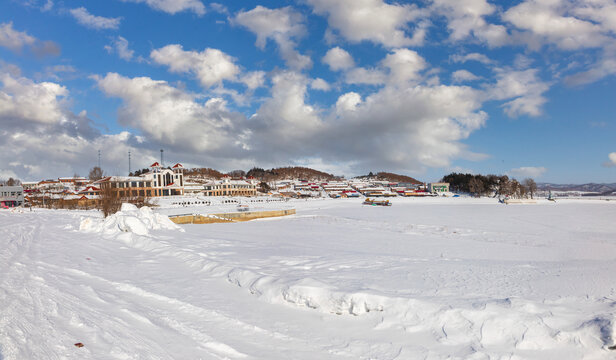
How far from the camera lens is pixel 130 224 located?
57.5 ft

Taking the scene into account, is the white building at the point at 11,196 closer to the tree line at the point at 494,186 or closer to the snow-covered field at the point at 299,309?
the snow-covered field at the point at 299,309

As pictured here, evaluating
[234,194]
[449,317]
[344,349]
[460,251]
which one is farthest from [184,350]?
[234,194]

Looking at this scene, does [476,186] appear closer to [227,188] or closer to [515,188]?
[515,188]

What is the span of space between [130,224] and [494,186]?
118012 millimetres

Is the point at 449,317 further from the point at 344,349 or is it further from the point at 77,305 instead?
the point at 77,305

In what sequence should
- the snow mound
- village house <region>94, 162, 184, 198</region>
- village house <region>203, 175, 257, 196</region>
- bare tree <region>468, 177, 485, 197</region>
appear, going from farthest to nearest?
bare tree <region>468, 177, 485, 197</region> < village house <region>203, 175, 257, 196</region> < village house <region>94, 162, 184, 198</region> < the snow mound

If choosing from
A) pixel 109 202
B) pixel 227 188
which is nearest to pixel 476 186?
pixel 227 188

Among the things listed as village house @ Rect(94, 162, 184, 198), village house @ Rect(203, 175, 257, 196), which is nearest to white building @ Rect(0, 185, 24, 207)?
village house @ Rect(94, 162, 184, 198)

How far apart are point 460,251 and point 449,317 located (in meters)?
10.0

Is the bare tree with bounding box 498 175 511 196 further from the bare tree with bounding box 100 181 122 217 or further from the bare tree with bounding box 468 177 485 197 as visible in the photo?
the bare tree with bounding box 100 181 122 217

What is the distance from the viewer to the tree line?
10712cm

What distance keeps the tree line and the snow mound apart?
10969 centimetres

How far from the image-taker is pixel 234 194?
92.2 meters

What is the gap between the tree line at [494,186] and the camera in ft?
351
